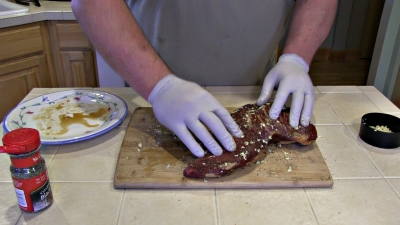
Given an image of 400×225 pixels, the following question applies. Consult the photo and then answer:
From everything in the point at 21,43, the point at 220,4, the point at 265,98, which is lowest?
the point at 21,43

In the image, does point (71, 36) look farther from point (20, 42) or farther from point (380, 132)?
point (380, 132)

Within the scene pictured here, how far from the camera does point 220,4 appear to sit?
1211 mm

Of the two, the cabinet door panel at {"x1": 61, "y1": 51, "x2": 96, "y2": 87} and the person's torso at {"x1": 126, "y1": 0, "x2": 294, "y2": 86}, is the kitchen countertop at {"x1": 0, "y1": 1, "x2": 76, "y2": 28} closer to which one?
the cabinet door panel at {"x1": 61, "y1": 51, "x2": 96, "y2": 87}

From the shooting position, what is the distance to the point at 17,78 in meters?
2.09

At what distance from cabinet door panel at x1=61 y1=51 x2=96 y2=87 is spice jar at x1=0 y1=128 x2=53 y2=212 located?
1.65 metres

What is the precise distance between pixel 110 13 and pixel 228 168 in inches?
19.7

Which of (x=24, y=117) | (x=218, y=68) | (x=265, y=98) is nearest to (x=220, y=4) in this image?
(x=218, y=68)

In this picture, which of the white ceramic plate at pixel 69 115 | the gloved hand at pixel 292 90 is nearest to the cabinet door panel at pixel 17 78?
the white ceramic plate at pixel 69 115

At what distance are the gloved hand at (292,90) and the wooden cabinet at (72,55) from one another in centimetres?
146

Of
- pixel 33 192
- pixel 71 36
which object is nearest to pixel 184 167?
pixel 33 192

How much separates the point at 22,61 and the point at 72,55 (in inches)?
11.2

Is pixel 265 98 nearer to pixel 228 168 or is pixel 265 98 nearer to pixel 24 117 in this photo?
pixel 228 168

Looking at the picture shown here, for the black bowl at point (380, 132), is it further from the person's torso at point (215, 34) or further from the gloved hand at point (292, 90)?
the person's torso at point (215, 34)

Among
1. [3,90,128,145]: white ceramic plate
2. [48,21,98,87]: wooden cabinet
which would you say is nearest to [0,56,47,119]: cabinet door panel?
[48,21,98,87]: wooden cabinet
